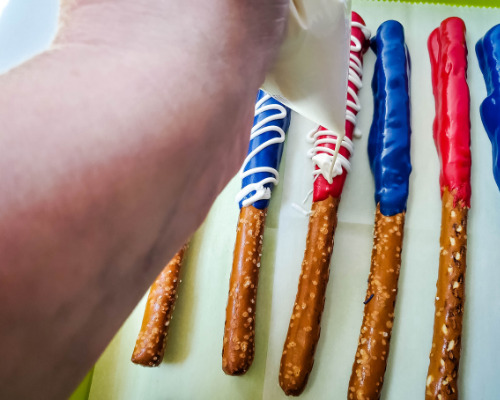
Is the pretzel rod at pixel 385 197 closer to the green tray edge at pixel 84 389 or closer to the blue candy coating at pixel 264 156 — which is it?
the blue candy coating at pixel 264 156

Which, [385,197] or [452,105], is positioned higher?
[452,105]

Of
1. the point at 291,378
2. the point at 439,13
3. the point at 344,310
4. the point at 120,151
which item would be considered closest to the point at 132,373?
the point at 291,378

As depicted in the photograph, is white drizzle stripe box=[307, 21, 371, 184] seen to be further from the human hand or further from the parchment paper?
the human hand

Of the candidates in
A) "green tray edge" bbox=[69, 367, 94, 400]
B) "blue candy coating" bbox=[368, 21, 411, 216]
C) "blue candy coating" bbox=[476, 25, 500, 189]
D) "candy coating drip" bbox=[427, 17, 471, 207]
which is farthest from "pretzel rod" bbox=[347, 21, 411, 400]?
"green tray edge" bbox=[69, 367, 94, 400]

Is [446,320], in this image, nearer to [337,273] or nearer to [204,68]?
[337,273]

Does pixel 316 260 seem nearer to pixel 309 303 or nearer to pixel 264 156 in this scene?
pixel 309 303

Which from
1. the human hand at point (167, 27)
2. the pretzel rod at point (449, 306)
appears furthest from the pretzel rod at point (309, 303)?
the human hand at point (167, 27)

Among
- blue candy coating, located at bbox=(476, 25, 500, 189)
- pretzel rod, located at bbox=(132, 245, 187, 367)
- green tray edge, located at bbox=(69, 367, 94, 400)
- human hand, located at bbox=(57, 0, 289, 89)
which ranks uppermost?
blue candy coating, located at bbox=(476, 25, 500, 189)

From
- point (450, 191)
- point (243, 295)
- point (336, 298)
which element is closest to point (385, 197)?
point (450, 191)
